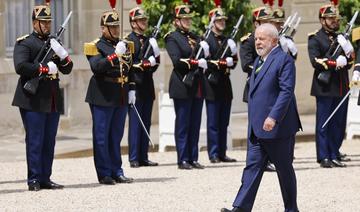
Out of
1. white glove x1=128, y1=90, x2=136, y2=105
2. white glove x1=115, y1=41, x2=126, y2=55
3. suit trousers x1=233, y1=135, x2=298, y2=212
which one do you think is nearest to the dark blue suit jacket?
suit trousers x1=233, y1=135, x2=298, y2=212

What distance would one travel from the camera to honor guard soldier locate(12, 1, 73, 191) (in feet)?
39.4

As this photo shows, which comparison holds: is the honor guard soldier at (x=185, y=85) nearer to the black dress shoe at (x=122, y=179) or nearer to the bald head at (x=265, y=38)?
the black dress shoe at (x=122, y=179)

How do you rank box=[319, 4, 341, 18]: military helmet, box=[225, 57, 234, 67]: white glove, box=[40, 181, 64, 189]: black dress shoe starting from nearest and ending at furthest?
box=[40, 181, 64, 189]: black dress shoe < box=[319, 4, 341, 18]: military helmet < box=[225, 57, 234, 67]: white glove

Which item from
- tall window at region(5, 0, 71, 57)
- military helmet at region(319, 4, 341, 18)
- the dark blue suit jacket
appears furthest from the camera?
tall window at region(5, 0, 71, 57)

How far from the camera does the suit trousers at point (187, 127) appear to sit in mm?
14258

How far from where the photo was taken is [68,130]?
60.9ft

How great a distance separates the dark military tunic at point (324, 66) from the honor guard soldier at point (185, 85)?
1.23m

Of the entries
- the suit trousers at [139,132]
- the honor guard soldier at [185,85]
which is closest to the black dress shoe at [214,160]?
the honor guard soldier at [185,85]

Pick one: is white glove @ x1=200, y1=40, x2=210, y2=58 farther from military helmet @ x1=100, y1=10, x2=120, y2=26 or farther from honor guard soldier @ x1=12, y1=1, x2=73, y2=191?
honor guard soldier @ x1=12, y1=1, x2=73, y2=191

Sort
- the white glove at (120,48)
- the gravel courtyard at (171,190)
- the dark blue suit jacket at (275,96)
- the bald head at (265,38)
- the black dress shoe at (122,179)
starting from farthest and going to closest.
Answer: the black dress shoe at (122,179), the white glove at (120,48), the gravel courtyard at (171,190), the bald head at (265,38), the dark blue suit jacket at (275,96)

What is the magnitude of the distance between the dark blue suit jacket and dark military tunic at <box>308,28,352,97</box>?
4151mm

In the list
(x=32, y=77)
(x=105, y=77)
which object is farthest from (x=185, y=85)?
(x=32, y=77)

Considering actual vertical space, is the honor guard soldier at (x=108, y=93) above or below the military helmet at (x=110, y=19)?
below

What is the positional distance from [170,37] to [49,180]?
8.66ft
